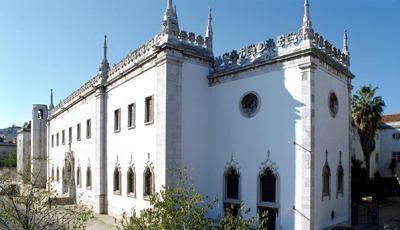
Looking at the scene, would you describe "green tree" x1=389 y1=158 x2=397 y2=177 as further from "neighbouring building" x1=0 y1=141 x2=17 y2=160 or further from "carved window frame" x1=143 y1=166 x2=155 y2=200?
"neighbouring building" x1=0 y1=141 x2=17 y2=160

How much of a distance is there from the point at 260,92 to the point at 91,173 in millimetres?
13996

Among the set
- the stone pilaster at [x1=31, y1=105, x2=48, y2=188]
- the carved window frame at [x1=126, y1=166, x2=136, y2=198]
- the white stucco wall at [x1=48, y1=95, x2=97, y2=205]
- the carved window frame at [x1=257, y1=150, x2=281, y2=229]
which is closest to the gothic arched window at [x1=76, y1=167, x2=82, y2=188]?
the white stucco wall at [x1=48, y1=95, x2=97, y2=205]

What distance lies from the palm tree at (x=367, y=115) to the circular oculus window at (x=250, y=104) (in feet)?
56.1

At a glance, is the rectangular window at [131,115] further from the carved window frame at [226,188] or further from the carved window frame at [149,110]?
the carved window frame at [226,188]

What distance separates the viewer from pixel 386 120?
41969 millimetres

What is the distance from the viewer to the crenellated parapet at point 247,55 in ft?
Answer: 47.9

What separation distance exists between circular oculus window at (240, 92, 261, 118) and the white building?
0.04 meters

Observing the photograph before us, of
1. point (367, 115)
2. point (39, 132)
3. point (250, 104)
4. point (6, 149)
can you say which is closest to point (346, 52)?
point (250, 104)

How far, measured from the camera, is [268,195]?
551 inches

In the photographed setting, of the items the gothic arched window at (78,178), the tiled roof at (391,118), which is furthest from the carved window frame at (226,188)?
the tiled roof at (391,118)

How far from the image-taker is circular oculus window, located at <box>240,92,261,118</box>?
1480 cm

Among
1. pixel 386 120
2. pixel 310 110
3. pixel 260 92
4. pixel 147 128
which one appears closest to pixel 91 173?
pixel 147 128

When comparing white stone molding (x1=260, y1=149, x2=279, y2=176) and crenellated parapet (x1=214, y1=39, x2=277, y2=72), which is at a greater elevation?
crenellated parapet (x1=214, y1=39, x2=277, y2=72)

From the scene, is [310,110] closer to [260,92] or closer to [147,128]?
[260,92]
